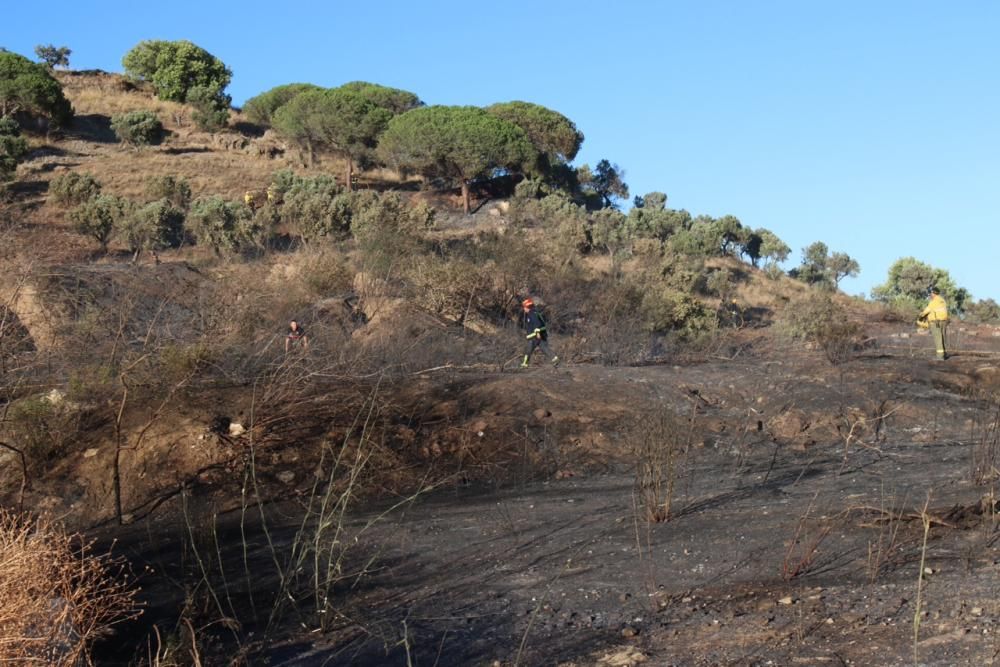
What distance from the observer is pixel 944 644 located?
5.45 meters

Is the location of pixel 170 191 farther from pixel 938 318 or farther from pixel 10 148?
pixel 938 318

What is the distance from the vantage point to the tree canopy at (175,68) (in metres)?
54.6

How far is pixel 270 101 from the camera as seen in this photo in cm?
5388

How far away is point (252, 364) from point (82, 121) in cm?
4142

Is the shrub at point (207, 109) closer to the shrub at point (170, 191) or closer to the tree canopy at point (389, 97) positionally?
the tree canopy at point (389, 97)

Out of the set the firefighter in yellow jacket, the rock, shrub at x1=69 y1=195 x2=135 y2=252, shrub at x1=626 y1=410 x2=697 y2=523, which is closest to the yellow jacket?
the firefighter in yellow jacket

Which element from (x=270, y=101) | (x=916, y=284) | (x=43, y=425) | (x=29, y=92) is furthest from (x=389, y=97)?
(x=43, y=425)

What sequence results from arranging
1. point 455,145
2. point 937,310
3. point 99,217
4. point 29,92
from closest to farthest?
point 937,310 → point 99,217 → point 455,145 → point 29,92

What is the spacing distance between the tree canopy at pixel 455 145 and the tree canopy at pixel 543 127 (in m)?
5.32

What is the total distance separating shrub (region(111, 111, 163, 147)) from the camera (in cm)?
4594

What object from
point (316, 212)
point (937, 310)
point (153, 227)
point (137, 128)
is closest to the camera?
point (937, 310)

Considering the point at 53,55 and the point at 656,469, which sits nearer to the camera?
the point at 656,469

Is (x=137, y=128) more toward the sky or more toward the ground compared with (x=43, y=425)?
more toward the sky

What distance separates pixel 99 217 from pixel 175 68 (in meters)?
25.0
